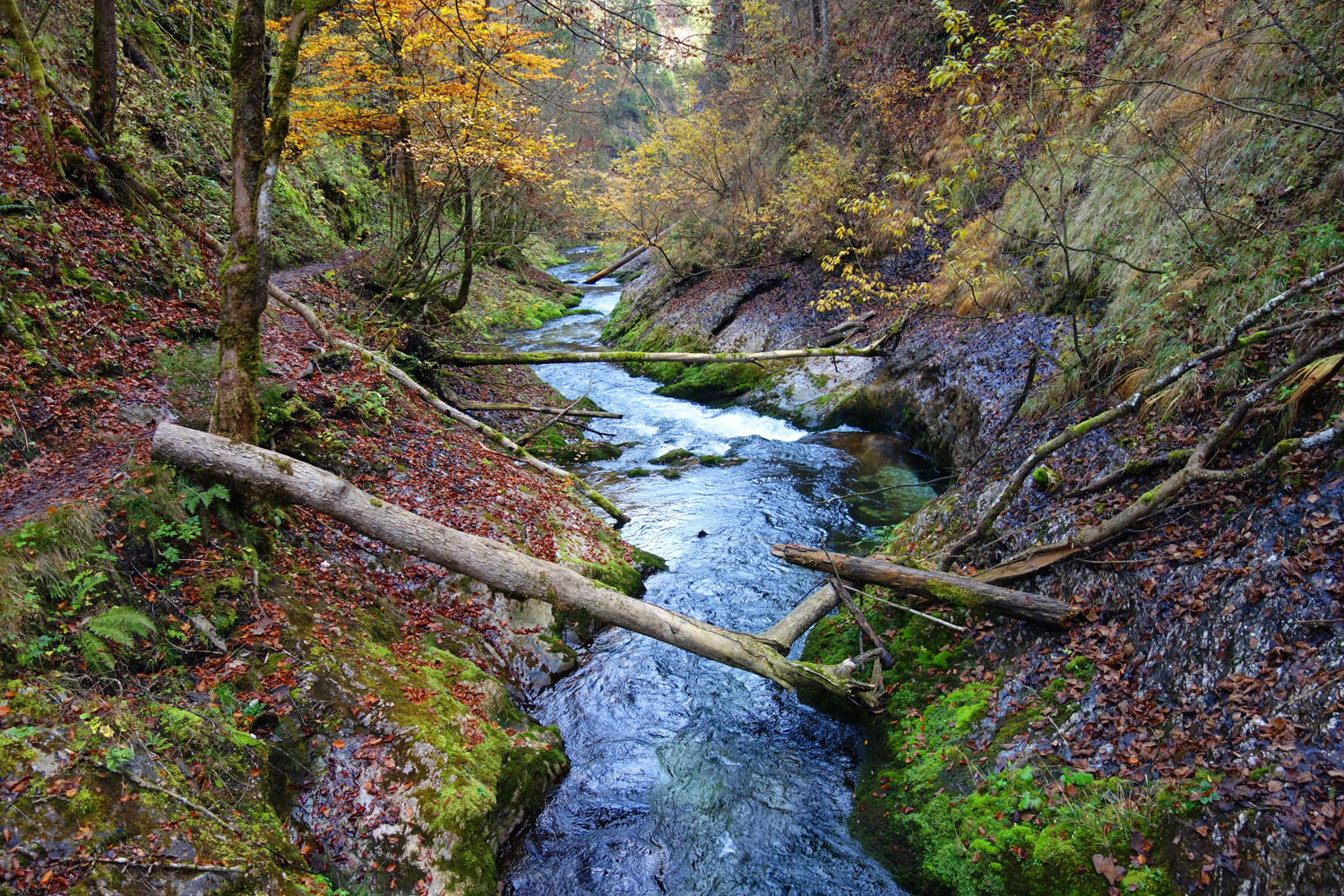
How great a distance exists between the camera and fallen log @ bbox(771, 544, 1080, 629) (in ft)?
17.1

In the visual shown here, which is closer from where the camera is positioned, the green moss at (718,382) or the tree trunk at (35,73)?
the tree trunk at (35,73)

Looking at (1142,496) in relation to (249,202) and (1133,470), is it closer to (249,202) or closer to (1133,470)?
(1133,470)

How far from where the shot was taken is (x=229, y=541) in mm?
4945

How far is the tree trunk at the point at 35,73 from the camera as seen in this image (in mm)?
6870

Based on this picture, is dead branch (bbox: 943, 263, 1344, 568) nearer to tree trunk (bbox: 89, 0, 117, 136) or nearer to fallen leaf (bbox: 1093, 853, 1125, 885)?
fallen leaf (bbox: 1093, 853, 1125, 885)

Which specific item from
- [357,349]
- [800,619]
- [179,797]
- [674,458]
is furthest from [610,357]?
[179,797]

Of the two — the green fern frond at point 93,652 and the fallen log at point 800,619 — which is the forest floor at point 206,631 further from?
the fallen log at point 800,619

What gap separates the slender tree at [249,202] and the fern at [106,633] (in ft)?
6.26

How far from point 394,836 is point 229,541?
267 centimetres

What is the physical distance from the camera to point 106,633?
364 centimetres

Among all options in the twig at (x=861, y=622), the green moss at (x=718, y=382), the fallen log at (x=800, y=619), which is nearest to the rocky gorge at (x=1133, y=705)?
the twig at (x=861, y=622)

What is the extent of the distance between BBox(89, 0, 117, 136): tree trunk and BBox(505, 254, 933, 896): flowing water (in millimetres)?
9398

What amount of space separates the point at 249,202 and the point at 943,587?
23.1 ft

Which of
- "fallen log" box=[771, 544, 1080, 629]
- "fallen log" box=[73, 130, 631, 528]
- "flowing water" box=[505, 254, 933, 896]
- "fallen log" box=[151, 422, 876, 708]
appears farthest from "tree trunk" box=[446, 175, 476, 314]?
"fallen log" box=[771, 544, 1080, 629]
